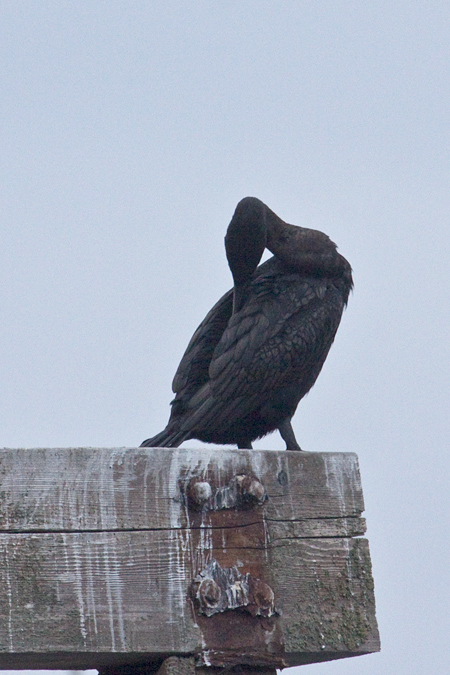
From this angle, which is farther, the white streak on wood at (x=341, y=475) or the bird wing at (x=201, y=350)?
the bird wing at (x=201, y=350)

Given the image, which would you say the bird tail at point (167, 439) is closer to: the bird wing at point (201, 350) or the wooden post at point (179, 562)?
the bird wing at point (201, 350)

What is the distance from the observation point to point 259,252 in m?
4.27

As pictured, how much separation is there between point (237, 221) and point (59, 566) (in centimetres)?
194

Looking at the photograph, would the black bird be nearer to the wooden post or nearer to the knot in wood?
the wooden post

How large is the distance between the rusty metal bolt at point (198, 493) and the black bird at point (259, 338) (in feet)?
3.04

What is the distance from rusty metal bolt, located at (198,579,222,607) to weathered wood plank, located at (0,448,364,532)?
0.63 feet

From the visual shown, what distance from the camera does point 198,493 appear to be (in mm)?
2920

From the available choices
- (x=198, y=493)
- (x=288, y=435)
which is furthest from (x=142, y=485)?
(x=288, y=435)

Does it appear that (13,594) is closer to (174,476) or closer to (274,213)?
(174,476)

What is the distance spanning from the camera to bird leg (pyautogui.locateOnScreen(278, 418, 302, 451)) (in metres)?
4.05

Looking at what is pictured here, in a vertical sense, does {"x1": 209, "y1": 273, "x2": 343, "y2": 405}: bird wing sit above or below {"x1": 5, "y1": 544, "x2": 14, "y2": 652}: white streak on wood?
above

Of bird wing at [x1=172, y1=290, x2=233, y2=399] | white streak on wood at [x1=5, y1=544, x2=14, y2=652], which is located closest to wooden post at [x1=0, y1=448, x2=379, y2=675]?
white streak on wood at [x1=5, y1=544, x2=14, y2=652]

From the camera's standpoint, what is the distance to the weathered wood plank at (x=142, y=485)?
2.79 meters

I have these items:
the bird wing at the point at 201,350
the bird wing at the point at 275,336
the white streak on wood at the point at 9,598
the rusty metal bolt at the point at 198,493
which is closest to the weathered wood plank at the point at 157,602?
the white streak on wood at the point at 9,598
